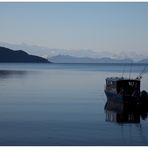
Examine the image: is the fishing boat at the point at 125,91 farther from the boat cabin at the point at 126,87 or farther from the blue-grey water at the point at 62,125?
the blue-grey water at the point at 62,125

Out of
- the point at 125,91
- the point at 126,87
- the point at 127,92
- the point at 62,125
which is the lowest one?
the point at 62,125

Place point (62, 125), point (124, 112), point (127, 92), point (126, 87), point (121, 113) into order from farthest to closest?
point (126, 87)
point (127, 92)
point (124, 112)
point (121, 113)
point (62, 125)

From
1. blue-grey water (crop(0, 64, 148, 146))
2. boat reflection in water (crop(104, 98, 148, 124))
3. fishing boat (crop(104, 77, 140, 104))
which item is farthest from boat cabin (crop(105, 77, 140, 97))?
blue-grey water (crop(0, 64, 148, 146))

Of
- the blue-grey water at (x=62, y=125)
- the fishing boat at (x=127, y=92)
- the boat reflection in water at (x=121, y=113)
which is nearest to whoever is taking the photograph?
the blue-grey water at (x=62, y=125)

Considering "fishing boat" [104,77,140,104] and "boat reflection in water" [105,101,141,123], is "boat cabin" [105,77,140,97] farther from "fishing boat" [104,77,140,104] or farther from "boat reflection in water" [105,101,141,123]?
"boat reflection in water" [105,101,141,123]

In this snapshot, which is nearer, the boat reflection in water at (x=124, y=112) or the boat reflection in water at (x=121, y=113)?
the boat reflection in water at (x=121, y=113)

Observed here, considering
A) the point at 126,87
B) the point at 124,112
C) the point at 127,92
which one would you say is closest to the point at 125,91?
the point at 127,92

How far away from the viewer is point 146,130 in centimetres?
3675

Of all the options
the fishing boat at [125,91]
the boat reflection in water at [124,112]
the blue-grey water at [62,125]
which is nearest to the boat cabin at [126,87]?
the fishing boat at [125,91]

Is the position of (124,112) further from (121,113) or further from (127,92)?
(127,92)

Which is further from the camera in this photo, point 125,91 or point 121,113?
point 125,91

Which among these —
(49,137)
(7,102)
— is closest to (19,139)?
(49,137)

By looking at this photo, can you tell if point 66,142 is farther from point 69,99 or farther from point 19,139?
point 69,99

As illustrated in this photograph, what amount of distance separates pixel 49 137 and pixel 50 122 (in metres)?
7.61
